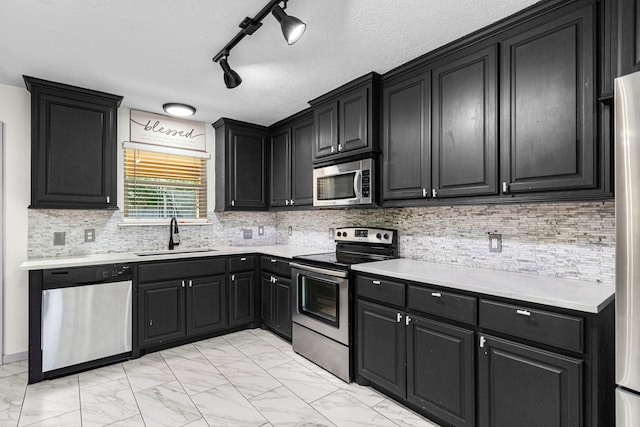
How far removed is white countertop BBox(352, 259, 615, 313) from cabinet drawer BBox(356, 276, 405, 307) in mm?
61

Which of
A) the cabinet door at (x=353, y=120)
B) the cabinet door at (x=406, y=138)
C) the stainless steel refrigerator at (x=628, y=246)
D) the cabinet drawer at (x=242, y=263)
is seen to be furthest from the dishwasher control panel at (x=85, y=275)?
the stainless steel refrigerator at (x=628, y=246)

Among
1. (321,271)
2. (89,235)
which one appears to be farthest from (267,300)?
(89,235)

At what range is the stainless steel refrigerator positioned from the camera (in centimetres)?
127

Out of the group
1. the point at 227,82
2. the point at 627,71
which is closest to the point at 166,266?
the point at 227,82

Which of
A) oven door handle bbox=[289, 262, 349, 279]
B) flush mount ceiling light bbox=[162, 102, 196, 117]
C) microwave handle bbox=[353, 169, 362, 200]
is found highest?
flush mount ceiling light bbox=[162, 102, 196, 117]

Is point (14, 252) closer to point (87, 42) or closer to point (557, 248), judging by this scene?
point (87, 42)

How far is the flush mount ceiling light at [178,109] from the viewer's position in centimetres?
339

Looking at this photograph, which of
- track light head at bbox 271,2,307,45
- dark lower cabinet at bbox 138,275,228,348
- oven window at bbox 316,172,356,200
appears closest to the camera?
track light head at bbox 271,2,307,45

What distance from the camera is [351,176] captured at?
292 cm

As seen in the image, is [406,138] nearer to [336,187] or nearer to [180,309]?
[336,187]

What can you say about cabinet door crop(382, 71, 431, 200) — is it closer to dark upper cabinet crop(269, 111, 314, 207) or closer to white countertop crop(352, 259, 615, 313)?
white countertop crop(352, 259, 615, 313)

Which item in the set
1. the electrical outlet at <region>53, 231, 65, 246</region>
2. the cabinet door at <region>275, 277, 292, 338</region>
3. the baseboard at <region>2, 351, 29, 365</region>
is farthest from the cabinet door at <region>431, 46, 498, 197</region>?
the baseboard at <region>2, 351, 29, 365</region>

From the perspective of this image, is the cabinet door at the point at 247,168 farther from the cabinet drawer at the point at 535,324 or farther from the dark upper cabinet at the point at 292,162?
the cabinet drawer at the point at 535,324

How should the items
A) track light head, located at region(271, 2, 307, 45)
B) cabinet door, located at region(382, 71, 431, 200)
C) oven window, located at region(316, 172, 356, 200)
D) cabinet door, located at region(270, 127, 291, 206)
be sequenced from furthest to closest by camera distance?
cabinet door, located at region(270, 127, 291, 206) → oven window, located at region(316, 172, 356, 200) → cabinet door, located at region(382, 71, 431, 200) → track light head, located at region(271, 2, 307, 45)
